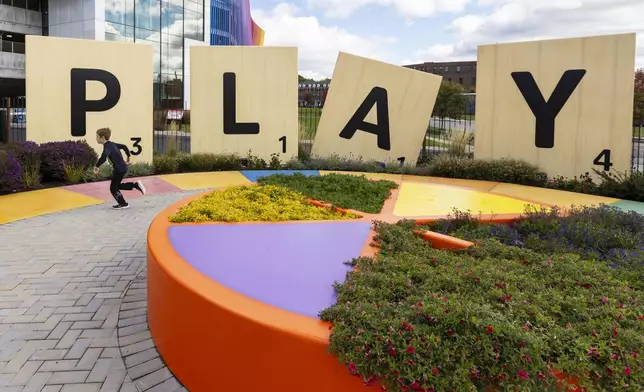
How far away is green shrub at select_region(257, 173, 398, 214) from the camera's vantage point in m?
6.66

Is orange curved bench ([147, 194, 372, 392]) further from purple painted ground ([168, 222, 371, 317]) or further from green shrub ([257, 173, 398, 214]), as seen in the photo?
green shrub ([257, 173, 398, 214])

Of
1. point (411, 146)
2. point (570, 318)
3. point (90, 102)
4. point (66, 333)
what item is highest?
point (90, 102)

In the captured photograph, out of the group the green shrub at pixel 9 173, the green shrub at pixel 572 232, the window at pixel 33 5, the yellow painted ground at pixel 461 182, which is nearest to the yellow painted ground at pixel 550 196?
the yellow painted ground at pixel 461 182

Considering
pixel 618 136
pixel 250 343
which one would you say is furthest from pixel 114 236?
pixel 618 136

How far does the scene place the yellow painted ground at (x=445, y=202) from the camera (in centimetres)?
644

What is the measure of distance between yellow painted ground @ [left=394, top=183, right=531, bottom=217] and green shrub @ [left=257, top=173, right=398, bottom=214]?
11.6 inches

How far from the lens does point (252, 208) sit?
6.18 meters

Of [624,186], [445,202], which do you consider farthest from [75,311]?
[624,186]

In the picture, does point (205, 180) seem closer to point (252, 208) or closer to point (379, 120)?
point (379, 120)

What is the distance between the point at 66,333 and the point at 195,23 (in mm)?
48615

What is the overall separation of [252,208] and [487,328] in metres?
4.05

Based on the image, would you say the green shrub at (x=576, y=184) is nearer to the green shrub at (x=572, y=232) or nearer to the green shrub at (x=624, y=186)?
the green shrub at (x=624, y=186)

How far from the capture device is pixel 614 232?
4.98 m

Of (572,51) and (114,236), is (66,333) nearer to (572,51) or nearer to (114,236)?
(114,236)
